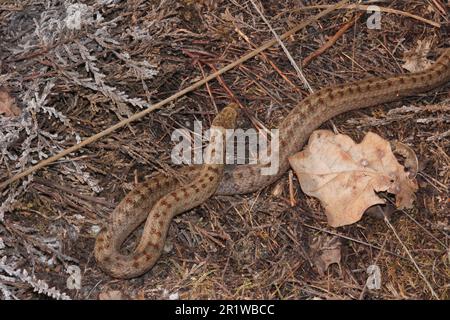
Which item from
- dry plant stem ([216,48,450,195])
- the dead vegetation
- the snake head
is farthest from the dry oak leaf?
the snake head

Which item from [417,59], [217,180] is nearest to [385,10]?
[417,59]

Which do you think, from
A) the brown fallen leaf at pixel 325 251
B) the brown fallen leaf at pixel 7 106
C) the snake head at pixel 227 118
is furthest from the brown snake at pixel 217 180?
the brown fallen leaf at pixel 7 106

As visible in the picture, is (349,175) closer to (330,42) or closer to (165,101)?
(330,42)

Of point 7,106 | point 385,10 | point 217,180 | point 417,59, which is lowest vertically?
point 217,180

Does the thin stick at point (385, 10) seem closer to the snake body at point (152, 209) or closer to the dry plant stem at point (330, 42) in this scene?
the dry plant stem at point (330, 42)

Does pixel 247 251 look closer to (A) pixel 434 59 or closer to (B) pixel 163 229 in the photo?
(B) pixel 163 229
